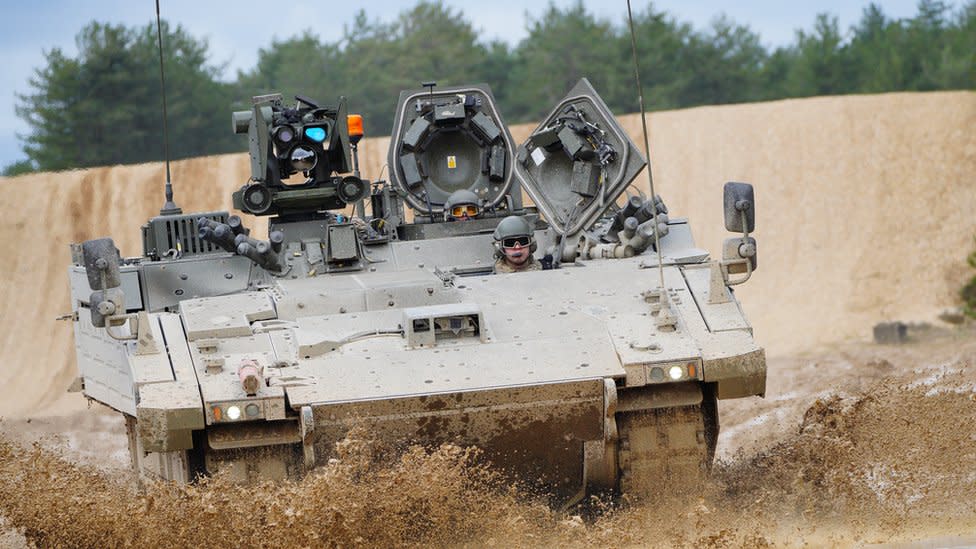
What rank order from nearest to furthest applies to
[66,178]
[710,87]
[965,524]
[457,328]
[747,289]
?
1. [965,524]
2. [457,328]
3. [747,289]
4. [66,178]
5. [710,87]

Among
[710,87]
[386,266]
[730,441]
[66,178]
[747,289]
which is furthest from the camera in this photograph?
[710,87]

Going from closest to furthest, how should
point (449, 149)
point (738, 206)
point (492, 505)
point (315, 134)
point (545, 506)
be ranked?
point (492, 505) < point (545, 506) < point (738, 206) < point (315, 134) < point (449, 149)

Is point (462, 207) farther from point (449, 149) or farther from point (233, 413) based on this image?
point (233, 413)

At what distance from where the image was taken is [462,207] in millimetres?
14102

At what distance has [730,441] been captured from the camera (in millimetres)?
15766

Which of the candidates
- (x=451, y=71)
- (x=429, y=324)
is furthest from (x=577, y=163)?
(x=451, y=71)

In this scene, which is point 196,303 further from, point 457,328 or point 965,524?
point 965,524

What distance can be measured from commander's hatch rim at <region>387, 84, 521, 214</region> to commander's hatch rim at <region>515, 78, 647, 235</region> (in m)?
0.91

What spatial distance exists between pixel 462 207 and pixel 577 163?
1.05 metres

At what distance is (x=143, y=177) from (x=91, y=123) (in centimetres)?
239

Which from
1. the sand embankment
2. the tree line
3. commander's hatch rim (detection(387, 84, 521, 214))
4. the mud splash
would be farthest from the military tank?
the tree line

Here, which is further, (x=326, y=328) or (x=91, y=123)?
(x=91, y=123)

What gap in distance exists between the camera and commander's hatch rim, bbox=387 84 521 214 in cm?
1478

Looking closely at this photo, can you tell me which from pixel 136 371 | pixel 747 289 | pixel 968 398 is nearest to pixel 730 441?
pixel 968 398
